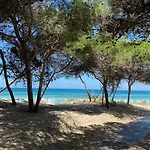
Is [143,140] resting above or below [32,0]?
below

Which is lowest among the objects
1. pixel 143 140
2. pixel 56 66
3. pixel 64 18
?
pixel 143 140

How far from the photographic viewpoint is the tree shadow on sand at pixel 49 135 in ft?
21.7

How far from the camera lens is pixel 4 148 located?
5949 mm

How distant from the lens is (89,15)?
24.4 feet

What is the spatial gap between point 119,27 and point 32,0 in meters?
1.95

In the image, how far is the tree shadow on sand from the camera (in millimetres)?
6613

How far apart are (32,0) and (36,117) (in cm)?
512

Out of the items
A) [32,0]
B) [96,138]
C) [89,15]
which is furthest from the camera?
[96,138]

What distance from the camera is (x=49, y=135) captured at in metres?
7.70

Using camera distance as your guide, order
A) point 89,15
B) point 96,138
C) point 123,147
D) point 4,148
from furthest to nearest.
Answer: point 96,138, point 89,15, point 123,147, point 4,148

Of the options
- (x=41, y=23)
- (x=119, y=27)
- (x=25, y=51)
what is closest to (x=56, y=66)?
(x=25, y=51)

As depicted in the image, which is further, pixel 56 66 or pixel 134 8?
pixel 56 66

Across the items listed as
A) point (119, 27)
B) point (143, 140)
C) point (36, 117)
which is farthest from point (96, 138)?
point (119, 27)

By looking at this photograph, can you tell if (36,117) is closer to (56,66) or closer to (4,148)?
(4,148)
